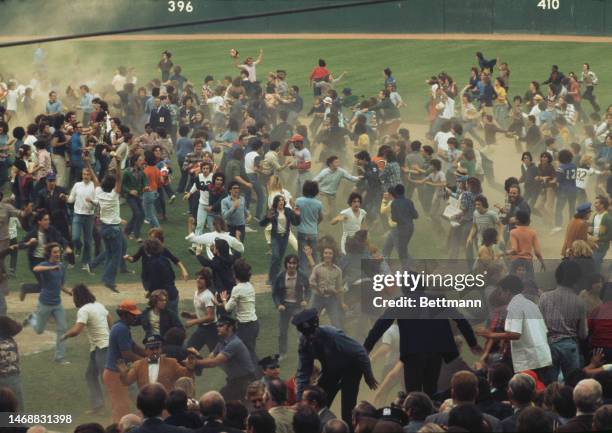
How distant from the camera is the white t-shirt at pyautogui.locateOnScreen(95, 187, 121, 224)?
21406 mm

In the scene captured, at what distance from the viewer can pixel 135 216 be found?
2400 centimetres

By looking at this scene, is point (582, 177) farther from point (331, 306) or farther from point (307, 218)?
point (331, 306)

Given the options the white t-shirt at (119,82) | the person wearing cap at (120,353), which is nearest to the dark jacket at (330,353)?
the person wearing cap at (120,353)

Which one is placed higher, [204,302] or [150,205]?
Answer: [150,205]

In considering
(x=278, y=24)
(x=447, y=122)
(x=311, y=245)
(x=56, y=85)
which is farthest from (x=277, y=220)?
(x=278, y=24)

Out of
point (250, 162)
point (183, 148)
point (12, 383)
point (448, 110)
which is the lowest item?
point (12, 383)

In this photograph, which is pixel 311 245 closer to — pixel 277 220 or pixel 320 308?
pixel 277 220

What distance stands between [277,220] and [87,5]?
2092cm

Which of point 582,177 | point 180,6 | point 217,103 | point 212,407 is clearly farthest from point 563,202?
point 180,6

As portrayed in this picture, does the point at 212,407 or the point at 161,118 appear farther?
the point at 161,118

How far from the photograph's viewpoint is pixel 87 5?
1618 inches

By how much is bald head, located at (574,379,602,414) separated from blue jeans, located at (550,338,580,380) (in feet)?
12.6

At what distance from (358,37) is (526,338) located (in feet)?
96.9

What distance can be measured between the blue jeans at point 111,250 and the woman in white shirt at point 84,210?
55 centimetres
